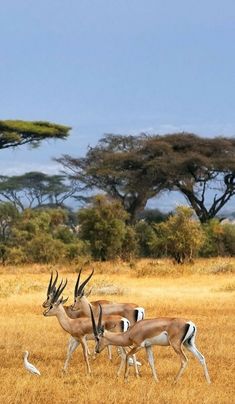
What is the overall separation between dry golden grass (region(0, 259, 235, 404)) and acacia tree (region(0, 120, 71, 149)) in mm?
14942

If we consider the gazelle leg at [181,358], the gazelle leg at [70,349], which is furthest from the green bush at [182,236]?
the gazelle leg at [181,358]

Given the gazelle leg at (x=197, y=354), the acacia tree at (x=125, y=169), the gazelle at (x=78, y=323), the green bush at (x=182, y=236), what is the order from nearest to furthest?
1. the gazelle leg at (x=197, y=354)
2. the gazelle at (x=78, y=323)
3. the green bush at (x=182, y=236)
4. the acacia tree at (x=125, y=169)

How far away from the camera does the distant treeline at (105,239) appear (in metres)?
27.9

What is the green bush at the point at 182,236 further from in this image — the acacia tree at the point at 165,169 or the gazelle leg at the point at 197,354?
the gazelle leg at the point at 197,354

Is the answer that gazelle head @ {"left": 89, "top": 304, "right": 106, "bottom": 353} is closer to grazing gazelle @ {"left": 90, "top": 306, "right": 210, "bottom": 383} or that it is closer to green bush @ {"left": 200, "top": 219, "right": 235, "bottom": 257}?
grazing gazelle @ {"left": 90, "top": 306, "right": 210, "bottom": 383}

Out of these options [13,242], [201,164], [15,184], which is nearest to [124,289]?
[13,242]

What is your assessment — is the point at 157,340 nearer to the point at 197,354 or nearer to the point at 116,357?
the point at 197,354

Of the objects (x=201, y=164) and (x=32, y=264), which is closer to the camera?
(x=32, y=264)

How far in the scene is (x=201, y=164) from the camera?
124ft

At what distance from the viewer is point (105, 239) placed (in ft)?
97.8

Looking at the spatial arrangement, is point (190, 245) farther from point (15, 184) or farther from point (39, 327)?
point (15, 184)

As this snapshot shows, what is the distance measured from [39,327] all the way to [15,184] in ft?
127

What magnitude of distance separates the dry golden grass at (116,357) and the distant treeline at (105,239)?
7163mm

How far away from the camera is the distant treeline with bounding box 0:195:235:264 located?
27.9 m
